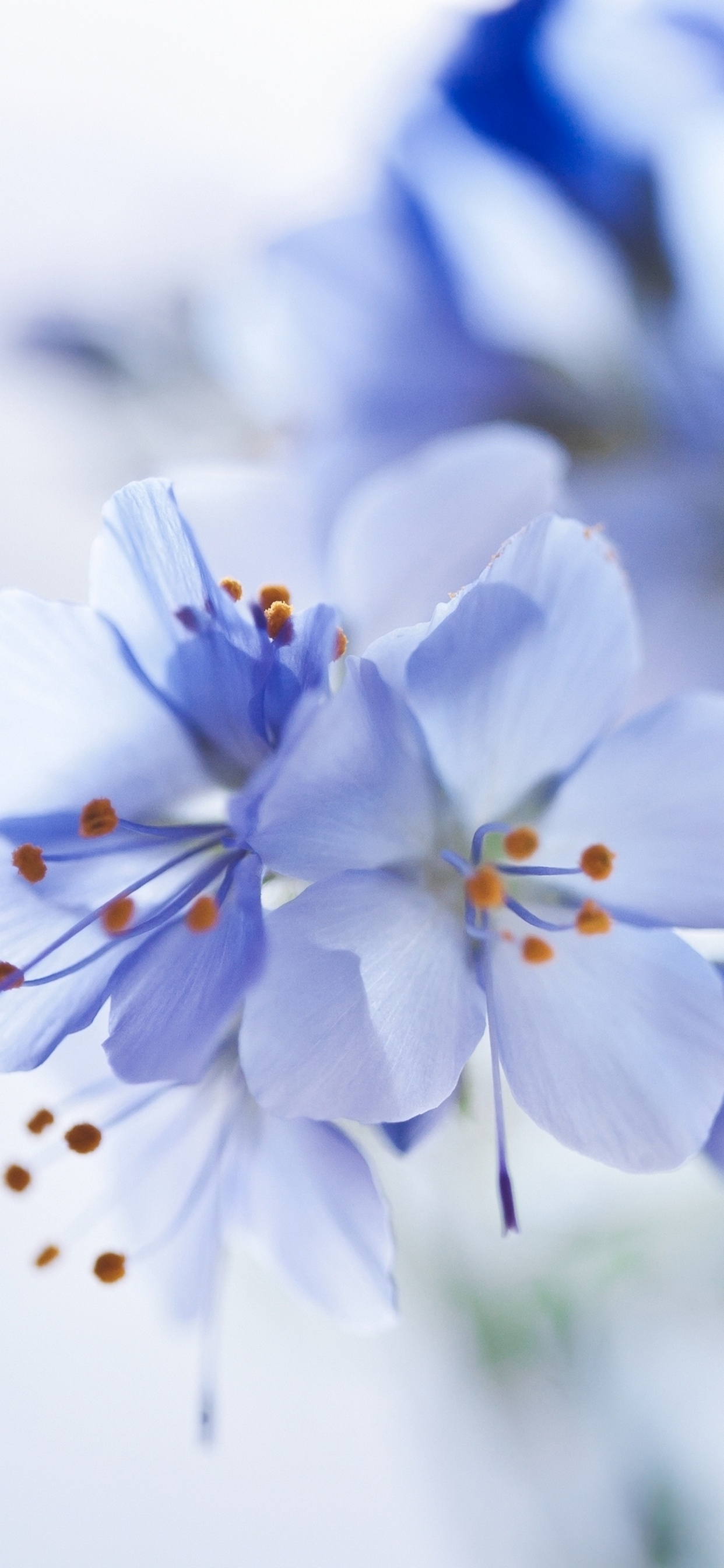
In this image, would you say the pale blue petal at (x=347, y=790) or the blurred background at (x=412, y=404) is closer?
the pale blue petal at (x=347, y=790)

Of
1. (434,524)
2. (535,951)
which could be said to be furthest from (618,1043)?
(434,524)

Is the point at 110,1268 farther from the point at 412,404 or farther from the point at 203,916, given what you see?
the point at 412,404

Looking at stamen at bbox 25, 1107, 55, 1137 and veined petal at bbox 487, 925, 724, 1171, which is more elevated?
stamen at bbox 25, 1107, 55, 1137

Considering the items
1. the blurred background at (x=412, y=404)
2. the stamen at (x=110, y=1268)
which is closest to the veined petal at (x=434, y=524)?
the blurred background at (x=412, y=404)

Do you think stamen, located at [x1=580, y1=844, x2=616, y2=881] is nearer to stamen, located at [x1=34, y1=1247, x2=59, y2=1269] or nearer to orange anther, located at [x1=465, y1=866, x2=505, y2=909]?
orange anther, located at [x1=465, y1=866, x2=505, y2=909]

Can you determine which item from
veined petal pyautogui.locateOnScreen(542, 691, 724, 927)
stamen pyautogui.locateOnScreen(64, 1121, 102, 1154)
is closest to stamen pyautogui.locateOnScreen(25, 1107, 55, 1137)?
stamen pyautogui.locateOnScreen(64, 1121, 102, 1154)

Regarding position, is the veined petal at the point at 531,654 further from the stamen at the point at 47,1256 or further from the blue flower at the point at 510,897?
the stamen at the point at 47,1256

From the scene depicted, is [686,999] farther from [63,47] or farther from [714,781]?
[63,47]
